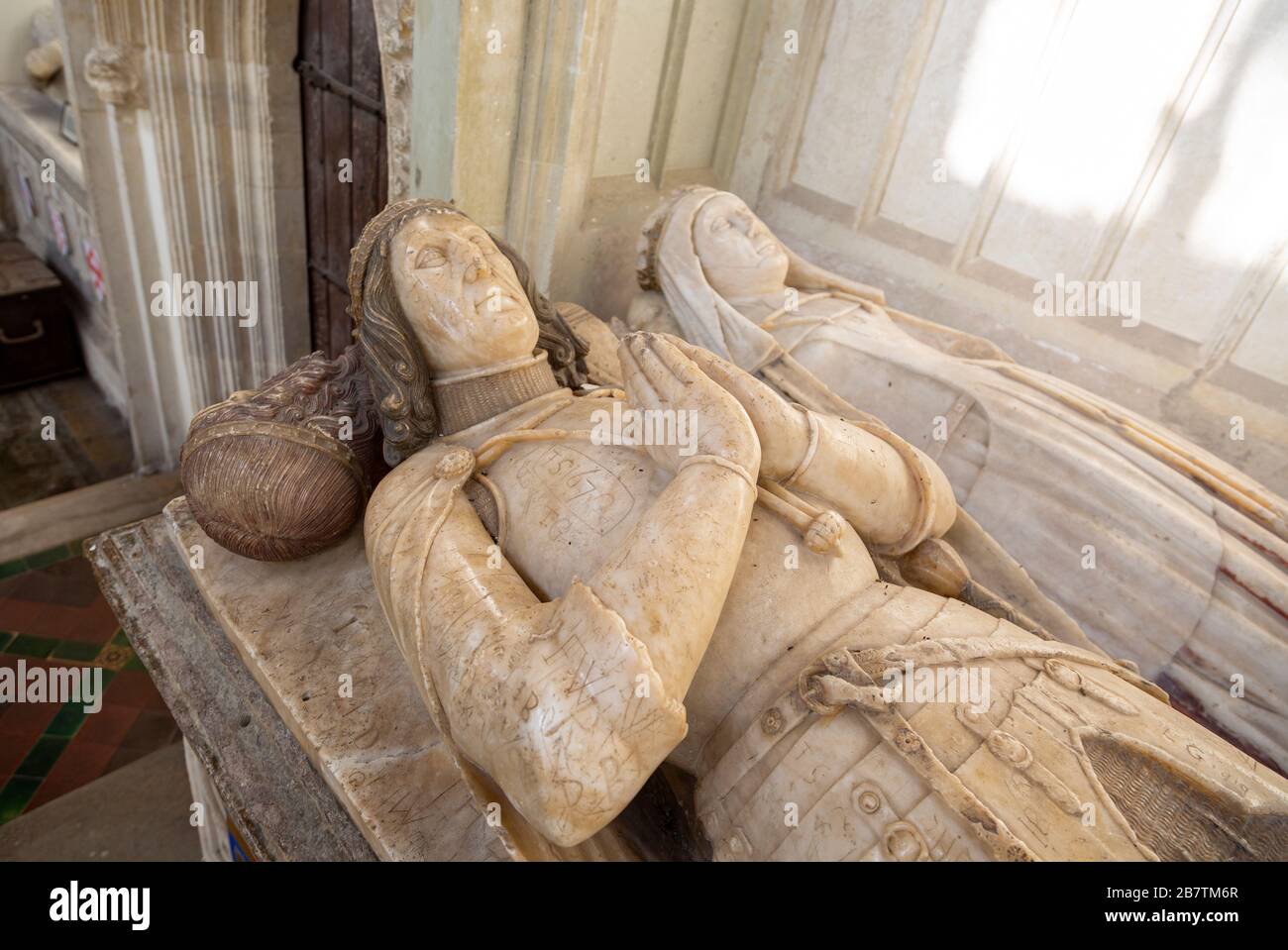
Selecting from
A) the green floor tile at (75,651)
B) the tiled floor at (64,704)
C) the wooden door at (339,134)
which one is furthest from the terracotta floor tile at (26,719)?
the wooden door at (339,134)

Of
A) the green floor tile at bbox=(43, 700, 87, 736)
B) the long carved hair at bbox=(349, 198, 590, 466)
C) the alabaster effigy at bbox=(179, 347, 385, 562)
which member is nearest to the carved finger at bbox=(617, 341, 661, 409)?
the long carved hair at bbox=(349, 198, 590, 466)

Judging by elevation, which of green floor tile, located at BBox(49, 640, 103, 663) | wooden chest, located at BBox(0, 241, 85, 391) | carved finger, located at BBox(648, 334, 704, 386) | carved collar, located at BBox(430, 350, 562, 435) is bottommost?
green floor tile, located at BBox(49, 640, 103, 663)

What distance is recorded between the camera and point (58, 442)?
19.6ft

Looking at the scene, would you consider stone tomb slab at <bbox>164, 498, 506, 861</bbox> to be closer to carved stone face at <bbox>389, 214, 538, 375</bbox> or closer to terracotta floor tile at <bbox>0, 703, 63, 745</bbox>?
carved stone face at <bbox>389, 214, 538, 375</bbox>

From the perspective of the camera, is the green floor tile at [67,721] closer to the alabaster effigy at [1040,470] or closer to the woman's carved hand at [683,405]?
the alabaster effigy at [1040,470]

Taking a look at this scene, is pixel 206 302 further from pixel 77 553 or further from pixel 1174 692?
pixel 1174 692

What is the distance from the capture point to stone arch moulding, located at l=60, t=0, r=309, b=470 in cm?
429

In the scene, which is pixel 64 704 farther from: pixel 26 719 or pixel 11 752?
pixel 11 752

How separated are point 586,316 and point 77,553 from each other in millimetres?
3768

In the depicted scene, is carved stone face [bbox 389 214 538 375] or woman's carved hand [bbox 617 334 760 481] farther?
carved stone face [bbox 389 214 538 375]

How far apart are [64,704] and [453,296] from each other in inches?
143

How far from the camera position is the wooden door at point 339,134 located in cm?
395

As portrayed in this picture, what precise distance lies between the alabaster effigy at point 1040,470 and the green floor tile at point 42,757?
361cm

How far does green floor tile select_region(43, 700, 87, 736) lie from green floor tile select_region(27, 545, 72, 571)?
1.18 meters
